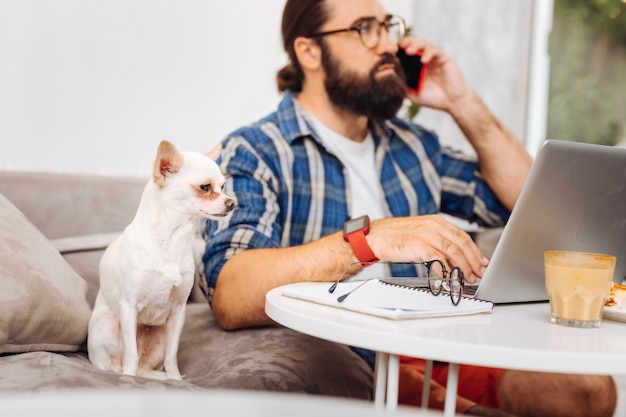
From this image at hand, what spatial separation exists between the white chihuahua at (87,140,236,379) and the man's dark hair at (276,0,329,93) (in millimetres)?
1040

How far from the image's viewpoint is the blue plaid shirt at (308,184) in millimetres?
1514

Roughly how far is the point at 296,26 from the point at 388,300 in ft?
3.94

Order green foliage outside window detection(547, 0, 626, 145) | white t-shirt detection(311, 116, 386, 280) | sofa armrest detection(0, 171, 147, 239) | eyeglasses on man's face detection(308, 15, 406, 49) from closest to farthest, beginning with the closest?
sofa armrest detection(0, 171, 147, 239) < white t-shirt detection(311, 116, 386, 280) < eyeglasses on man's face detection(308, 15, 406, 49) < green foliage outside window detection(547, 0, 626, 145)

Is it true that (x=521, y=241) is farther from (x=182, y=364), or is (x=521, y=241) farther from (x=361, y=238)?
(x=182, y=364)

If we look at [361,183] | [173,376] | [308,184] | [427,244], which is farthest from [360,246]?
[361,183]

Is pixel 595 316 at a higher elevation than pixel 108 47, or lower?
lower

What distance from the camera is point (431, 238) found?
3.92ft

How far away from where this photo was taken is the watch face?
1.27 metres

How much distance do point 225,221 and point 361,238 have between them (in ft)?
1.15

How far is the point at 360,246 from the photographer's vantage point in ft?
4.18

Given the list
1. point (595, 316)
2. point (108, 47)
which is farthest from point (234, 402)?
point (108, 47)

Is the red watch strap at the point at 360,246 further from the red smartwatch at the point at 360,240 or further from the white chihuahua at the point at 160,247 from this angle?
the white chihuahua at the point at 160,247

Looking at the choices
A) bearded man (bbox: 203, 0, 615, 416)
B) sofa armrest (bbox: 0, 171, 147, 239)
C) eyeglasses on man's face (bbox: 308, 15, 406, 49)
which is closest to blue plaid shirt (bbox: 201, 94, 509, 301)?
bearded man (bbox: 203, 0, 615, 416)

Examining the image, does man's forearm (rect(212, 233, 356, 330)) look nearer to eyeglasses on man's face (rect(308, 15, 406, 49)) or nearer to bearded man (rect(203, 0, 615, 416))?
bearded man (rect(203, 0, 615, 416))
